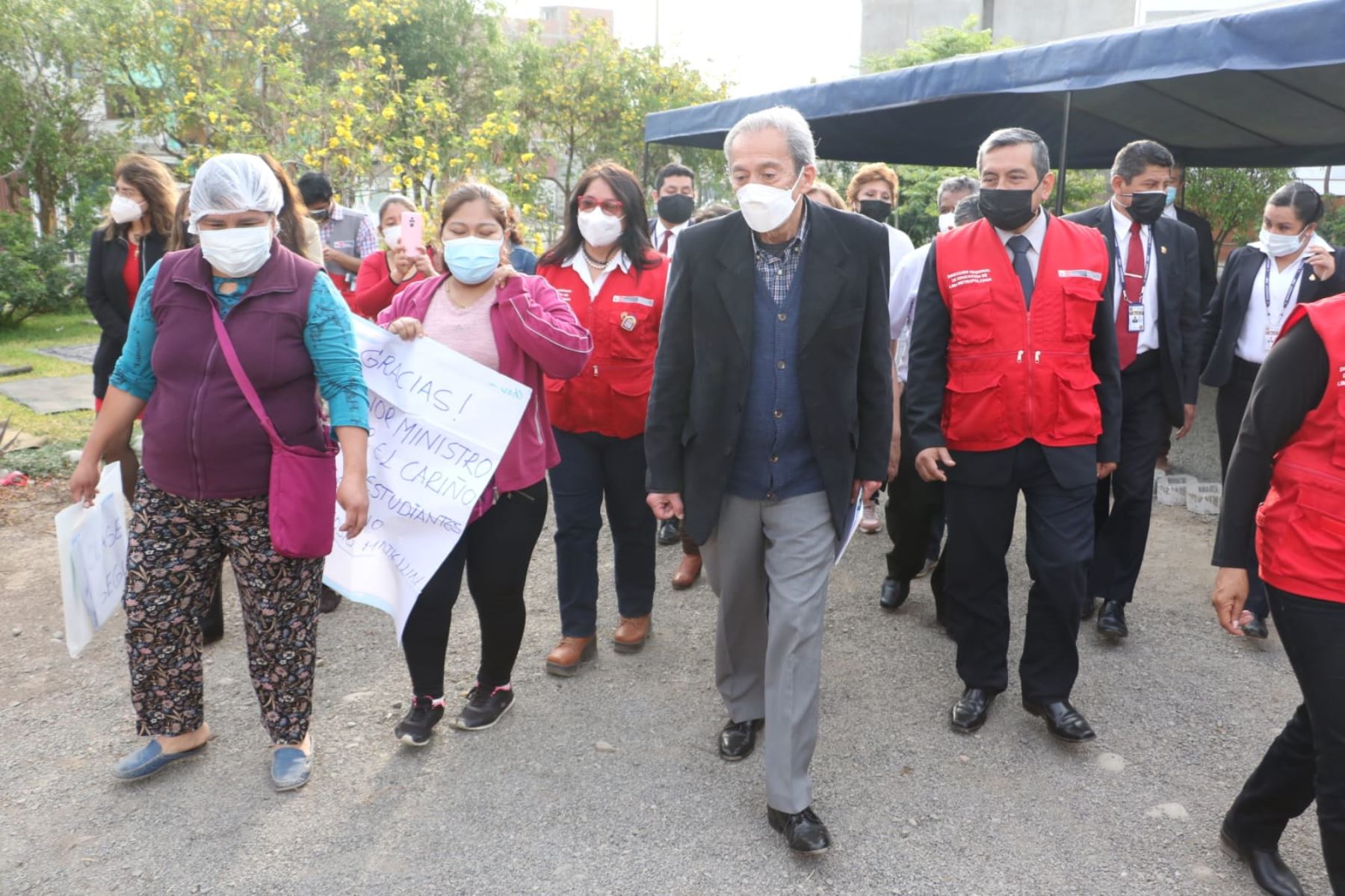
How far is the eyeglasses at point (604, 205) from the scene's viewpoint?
13.4 feet

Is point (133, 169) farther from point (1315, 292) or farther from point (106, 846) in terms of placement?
point (1315, 292)

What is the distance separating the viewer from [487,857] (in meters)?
2.97

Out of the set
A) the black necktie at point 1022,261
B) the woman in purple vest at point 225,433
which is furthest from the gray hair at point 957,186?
the woman in purple vest at point 225,433

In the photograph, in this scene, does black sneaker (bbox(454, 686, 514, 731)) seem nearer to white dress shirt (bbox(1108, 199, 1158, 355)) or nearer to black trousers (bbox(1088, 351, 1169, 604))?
black trousers (bbox(1088, 351, 1169, 604))

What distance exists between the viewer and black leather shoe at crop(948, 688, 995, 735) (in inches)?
146

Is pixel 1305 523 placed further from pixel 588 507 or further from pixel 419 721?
pixel 419 721

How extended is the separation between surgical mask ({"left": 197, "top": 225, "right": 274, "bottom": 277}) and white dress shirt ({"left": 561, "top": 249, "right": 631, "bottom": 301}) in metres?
1.42

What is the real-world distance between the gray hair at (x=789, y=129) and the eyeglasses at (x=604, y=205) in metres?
1.09

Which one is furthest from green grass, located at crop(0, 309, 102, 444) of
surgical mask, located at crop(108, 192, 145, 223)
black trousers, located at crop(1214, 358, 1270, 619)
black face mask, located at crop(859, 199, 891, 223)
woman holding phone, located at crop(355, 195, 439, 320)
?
black trousers, located at crop(1214, 358, 1270, 619)

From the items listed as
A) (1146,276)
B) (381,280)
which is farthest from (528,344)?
(1146,276)

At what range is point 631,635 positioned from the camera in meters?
4.43

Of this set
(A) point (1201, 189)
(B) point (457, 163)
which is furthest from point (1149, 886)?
(A) point (1201, 189)

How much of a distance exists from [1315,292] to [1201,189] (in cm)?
1628

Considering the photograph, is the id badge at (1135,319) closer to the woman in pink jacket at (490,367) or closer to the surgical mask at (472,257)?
the woman in pink jacket at (490,367)
